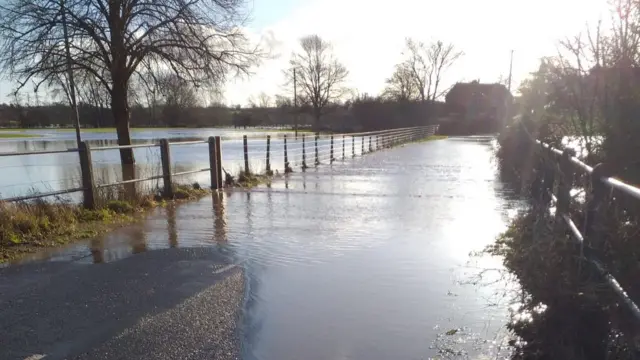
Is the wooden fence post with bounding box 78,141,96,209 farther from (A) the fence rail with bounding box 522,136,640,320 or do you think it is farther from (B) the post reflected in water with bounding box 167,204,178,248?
(A) the fence rail with bounding box 522,136,640,320

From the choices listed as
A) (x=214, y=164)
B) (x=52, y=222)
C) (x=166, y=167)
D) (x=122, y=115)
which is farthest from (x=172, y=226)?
(x=122, y=115)

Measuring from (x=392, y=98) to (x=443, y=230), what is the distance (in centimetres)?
5615

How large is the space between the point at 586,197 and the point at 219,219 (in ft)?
18.9

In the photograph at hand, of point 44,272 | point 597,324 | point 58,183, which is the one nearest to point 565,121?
point 597,324

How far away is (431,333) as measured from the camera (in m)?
3.43

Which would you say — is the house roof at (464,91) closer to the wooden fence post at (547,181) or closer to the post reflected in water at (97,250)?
the wooden fence post at (547,181)

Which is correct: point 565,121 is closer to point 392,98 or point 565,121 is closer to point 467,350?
point 467,350

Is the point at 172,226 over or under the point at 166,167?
under

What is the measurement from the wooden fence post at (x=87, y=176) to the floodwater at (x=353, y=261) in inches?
40.4

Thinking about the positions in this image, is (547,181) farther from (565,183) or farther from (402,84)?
(402,84)

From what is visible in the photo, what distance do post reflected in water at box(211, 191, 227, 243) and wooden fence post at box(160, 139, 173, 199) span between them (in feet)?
3.02

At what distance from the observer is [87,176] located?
7.34 metres

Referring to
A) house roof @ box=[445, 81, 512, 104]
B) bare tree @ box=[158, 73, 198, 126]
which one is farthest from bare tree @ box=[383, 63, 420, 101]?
bare tree @ box=[158, 73, 198, 126]

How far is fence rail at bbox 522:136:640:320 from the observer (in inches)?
91.1
